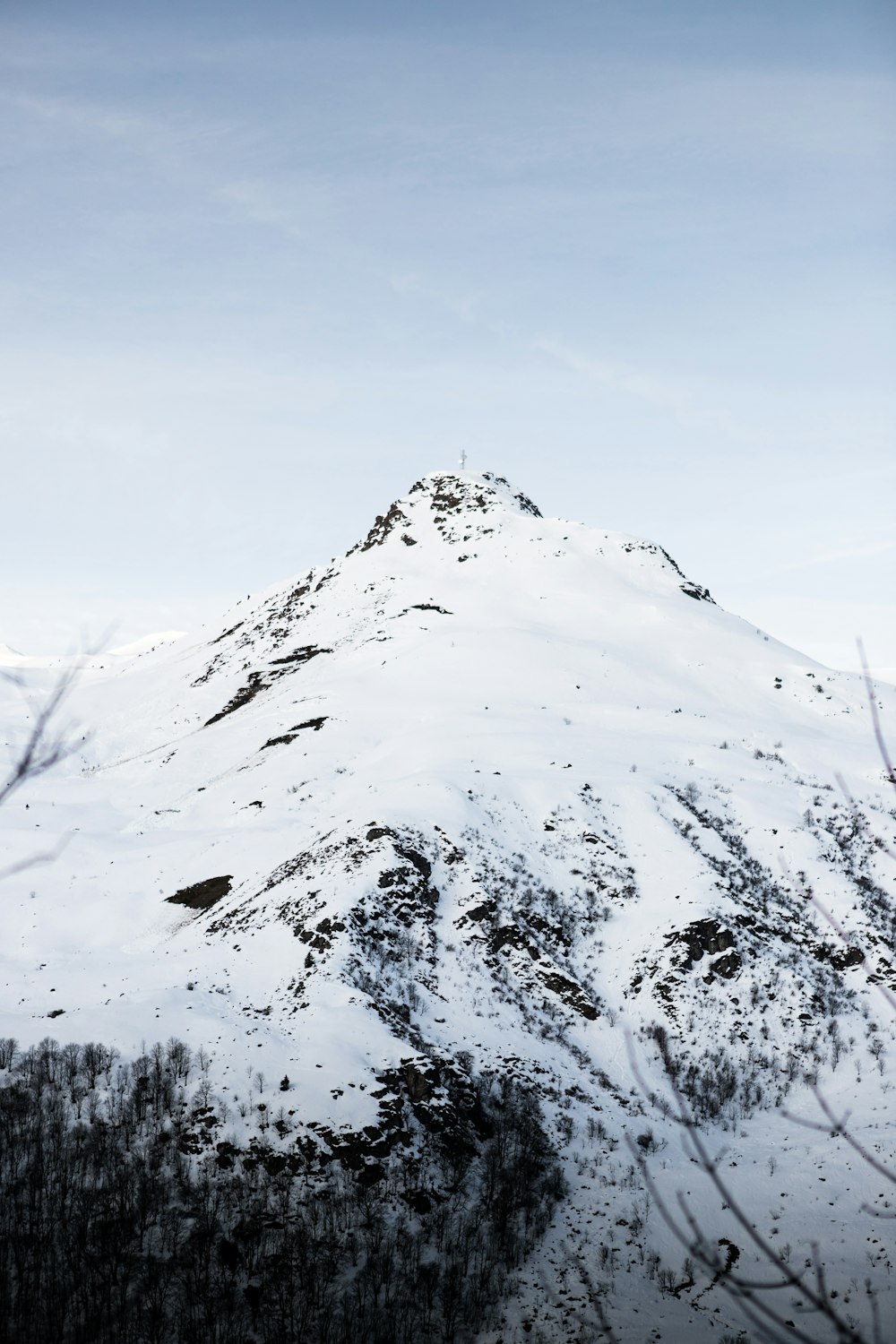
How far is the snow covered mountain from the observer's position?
21.2 metres

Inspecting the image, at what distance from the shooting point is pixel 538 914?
32.2 meters

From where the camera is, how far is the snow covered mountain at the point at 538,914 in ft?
69.5

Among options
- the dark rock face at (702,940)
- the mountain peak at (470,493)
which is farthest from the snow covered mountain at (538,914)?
the mountain peak at (470,493)

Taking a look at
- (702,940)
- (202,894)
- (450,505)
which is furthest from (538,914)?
(450,505)

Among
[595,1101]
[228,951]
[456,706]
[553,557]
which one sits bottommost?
[595,1101]

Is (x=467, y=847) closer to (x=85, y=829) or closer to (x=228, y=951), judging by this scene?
(x=228, y=951)

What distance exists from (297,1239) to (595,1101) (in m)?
10.2

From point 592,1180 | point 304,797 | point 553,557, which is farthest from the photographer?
point 553,557

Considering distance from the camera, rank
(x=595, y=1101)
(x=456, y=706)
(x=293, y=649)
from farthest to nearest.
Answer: (x=293, y=649) → (x=456, y=706) → (x=595, y=1101)

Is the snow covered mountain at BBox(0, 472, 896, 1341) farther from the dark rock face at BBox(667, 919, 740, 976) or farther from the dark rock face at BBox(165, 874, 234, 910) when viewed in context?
the dark rock face at BBox(165, 874, 234, 910)

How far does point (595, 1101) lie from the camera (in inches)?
974

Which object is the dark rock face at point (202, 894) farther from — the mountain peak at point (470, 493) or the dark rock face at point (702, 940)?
the mountain peak at point (470, 493)

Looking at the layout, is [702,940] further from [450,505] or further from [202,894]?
[450,505]

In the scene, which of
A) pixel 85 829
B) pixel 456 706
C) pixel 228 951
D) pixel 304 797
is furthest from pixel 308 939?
pixel 456 706
